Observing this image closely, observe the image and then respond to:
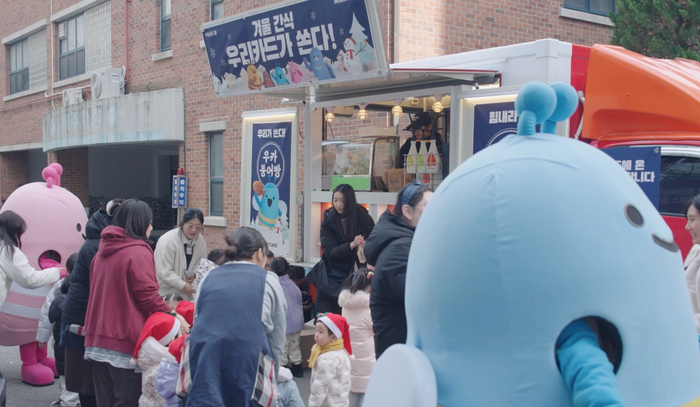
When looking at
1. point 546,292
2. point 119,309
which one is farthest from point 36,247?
point 546,292

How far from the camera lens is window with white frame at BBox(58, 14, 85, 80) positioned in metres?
17.5

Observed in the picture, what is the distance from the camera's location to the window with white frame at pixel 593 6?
1197 cm

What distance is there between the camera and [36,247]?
733 cm

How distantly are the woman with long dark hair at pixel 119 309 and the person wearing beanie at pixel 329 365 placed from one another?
111cm

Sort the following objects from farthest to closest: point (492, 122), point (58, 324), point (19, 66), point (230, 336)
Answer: point (19, 66)
point (58, 324)
point (492, 122)
point (230, 336)

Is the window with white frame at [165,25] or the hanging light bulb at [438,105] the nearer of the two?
the hanging light bulb at [438,105]

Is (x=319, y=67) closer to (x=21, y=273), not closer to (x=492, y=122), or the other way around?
(x=492, y=122)

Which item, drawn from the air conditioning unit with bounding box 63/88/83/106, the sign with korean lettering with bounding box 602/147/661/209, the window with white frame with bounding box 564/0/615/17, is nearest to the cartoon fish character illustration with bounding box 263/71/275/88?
the sign with korean lettering with bounding box 602/147/661/209

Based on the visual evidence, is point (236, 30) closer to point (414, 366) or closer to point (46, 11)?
point (414, 366)

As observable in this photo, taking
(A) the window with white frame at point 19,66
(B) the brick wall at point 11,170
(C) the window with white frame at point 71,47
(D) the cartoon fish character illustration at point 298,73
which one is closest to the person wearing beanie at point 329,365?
(D) the cartoon fish character illustration at point 298,73

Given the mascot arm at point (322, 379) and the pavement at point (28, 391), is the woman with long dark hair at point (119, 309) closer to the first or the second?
the mascot arm at point (322, 379)

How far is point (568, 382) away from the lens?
193 centimetres

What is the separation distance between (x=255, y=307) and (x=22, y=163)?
68.1ft

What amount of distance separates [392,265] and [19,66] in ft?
67.1
